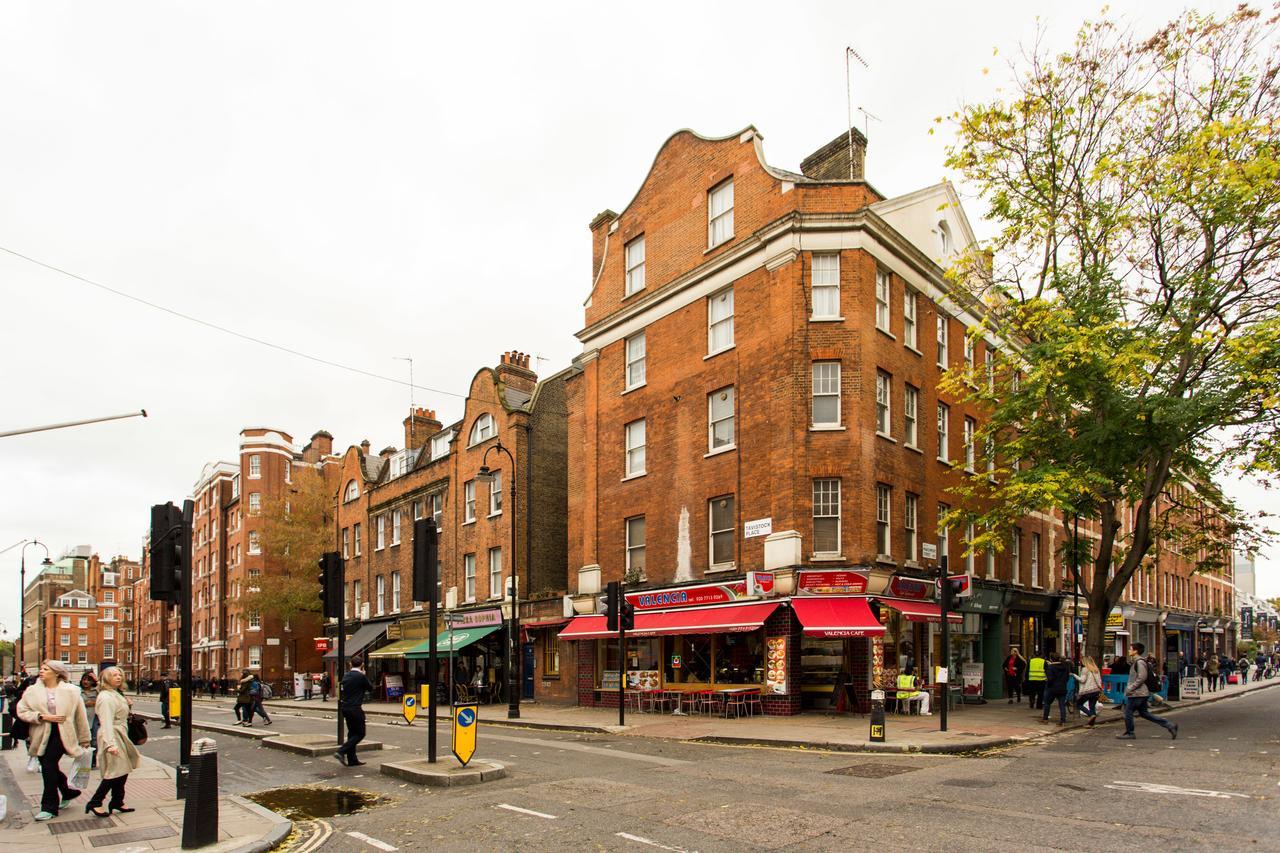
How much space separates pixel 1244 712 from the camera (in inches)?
936

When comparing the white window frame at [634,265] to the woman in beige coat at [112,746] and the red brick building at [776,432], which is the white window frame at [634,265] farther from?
the woman in beige coat at [112,746]

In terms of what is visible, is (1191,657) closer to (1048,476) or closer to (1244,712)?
(1244,712)

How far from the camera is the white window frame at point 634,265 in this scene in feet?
95.6

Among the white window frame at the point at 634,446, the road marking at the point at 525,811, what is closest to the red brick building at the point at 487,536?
the white window frame at the point at 634,446

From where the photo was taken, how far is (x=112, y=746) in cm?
1003

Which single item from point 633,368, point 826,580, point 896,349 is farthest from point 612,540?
point 896,349

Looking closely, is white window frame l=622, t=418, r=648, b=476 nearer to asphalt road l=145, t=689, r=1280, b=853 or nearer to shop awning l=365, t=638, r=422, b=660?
asphalt road l=145, t=689, r=1280, b=853

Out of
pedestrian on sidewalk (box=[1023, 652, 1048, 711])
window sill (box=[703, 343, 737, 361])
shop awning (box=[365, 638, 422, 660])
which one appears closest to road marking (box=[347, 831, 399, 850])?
window sill (box=[703, 343, 737, 361])

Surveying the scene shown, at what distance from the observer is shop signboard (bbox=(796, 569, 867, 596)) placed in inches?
830

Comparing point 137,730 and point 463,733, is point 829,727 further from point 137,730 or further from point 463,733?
point 137,730

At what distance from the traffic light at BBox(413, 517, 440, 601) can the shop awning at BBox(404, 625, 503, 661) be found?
57.3ft

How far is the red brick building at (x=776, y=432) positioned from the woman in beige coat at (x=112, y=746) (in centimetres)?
1400

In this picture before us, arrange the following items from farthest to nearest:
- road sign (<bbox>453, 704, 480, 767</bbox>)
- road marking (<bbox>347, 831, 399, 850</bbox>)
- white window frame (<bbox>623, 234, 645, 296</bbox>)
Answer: white window frame (<bbox>623, 234, 645, 296</bbox>), road sign (<bbox>453, 704, 480, 767</bbox>), road marking (<bbox>347, 831, 399, 850</bbox>)

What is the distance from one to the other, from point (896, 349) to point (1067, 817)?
16.8 meters
